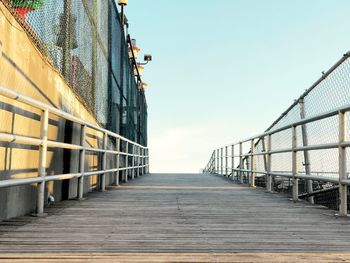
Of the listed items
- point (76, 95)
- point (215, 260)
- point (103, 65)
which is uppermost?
point (103, 65)

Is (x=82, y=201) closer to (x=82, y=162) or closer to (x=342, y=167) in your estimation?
(x=82, y=162)

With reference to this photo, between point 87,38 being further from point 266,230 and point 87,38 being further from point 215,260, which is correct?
point 215,260

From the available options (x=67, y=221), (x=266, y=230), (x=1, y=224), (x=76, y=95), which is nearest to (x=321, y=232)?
(x=266, y=230)

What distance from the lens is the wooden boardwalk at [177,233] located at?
2.75 meters

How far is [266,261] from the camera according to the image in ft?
8.52

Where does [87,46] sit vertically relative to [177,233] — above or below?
above

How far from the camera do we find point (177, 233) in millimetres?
3479

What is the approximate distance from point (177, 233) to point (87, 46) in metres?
5.02

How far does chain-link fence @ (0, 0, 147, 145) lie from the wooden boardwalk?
2.09 meters

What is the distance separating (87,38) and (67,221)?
4392 millimetres

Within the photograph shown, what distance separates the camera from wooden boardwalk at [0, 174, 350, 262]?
9.02ft

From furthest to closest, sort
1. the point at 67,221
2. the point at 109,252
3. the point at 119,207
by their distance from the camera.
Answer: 1. the point at 119,207
2. the point at 67,221
3. the point at 109,252

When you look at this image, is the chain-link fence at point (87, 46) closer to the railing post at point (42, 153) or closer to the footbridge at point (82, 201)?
the footbridge at point (82, 201)

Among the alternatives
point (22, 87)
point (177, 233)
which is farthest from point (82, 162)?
point (177, 233)
